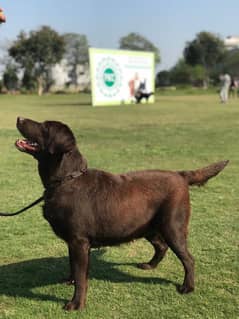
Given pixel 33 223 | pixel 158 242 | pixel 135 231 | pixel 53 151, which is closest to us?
pixel 53 151

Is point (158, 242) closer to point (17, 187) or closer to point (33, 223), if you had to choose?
point (33, 223)

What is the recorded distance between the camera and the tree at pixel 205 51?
95688mm

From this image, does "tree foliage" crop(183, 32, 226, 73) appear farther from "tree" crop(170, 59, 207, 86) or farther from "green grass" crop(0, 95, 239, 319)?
"green grass" crop(0, 95, 239, 319)

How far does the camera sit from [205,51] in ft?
320

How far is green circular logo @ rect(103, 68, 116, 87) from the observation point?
109ft

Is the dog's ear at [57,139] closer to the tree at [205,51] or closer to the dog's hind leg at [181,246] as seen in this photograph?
the dog's hind leg at [181,246]

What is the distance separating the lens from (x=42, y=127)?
145 inches


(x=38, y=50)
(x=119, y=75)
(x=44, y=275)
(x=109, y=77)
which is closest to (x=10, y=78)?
(x=38, y=50)

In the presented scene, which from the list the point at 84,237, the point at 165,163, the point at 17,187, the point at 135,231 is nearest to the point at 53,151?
the point at 84,237

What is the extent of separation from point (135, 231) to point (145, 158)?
6992mm

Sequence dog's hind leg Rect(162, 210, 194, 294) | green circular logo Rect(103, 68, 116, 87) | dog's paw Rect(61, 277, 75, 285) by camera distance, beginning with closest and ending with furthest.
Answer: dog's hind leg Rect(162, 210, 194, 294) < dog's paw Rect(61, 277, 75, 285) < green circular logo Rect(103, 68, 116, 87)

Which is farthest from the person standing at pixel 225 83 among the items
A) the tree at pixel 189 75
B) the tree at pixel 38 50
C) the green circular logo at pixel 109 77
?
the tree at pixel 189 75

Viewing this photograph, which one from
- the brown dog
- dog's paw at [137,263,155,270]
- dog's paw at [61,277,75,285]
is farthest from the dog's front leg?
dog's paw at [137,263,155,270]

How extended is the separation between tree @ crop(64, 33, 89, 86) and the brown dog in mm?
93320
